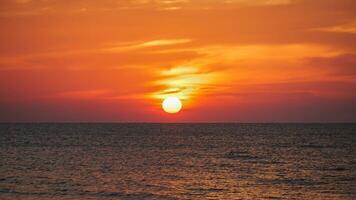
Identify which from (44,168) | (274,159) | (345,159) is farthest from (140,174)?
(345,159)

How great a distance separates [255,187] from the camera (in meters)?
39.4

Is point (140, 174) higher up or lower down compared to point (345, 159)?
lower down

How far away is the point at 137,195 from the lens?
34.8 metres

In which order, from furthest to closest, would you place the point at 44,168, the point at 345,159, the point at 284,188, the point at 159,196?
1. the point at 345,159
2. the point at 44,168
3. the point at 284,188
4. the point at 159,196

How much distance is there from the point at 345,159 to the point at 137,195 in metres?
37.5

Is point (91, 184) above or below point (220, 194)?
above

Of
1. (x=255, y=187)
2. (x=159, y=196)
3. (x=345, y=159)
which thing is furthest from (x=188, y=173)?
(x=345, y=159)

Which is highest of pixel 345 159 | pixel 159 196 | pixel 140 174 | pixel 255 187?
pixel 345 159

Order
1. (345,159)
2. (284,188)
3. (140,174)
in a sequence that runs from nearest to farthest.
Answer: (284,188), (140,174), (345,159)

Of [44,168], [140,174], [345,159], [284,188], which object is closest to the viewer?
[284,188]

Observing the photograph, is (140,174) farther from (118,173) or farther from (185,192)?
(185,192)

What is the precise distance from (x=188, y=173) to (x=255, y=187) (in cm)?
1008

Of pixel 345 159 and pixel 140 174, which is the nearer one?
pixel 140 174

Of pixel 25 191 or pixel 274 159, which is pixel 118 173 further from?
pixel 274 159
